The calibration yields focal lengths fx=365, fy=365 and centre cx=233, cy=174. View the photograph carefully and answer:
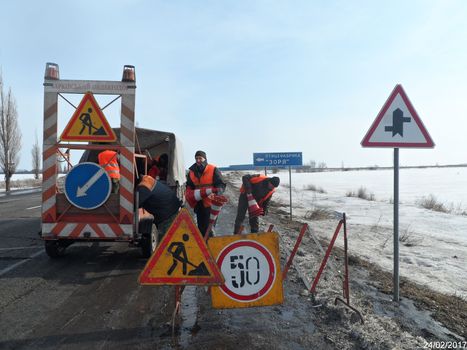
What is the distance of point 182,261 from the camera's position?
396cm

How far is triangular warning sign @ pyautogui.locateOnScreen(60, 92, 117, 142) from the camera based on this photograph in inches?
249

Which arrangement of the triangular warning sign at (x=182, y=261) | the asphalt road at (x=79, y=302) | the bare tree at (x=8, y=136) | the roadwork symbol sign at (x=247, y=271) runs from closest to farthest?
the asphalt road at (x=79, y=302)
the triangular warning sign at (x=182, y=261)
the roadwork symbol sign at (x=247, y=271)
the bare tree at (x=8, y=136)

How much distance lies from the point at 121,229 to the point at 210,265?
2903 millimetres

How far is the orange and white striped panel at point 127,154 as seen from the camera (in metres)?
6.38

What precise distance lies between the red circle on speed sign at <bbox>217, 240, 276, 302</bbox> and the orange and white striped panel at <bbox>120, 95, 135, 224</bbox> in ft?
9.05

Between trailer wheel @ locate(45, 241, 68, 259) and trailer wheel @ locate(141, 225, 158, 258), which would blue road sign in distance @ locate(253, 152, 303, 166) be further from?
trailer wheel @ locate(45, 241, 68, 259)

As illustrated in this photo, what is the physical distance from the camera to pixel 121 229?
6312 millimetres

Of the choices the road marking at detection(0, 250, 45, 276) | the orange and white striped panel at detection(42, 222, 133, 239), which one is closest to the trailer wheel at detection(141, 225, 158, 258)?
the orange and white striped panel at detection(42, 222, 133, 239)

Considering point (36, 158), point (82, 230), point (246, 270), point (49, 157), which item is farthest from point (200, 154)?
point (36, 158)

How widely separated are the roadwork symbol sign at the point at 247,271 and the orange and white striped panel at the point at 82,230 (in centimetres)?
268

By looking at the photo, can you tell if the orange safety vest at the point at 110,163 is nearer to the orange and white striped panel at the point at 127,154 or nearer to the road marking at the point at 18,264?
the orange and white striped panel at the point at 127,154

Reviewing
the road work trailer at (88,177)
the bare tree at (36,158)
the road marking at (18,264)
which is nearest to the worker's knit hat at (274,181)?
the road work trailer at (88,177)

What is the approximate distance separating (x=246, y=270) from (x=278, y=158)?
1027 centimetres
